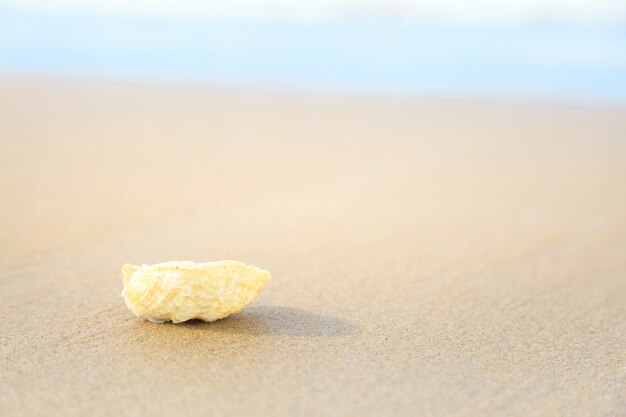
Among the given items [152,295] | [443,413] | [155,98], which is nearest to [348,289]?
[152,295]

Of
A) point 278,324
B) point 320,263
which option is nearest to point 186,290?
point 278,324

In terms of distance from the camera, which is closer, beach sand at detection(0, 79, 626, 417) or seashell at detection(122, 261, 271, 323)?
beach sand at detection(0, 79, 626, 417)

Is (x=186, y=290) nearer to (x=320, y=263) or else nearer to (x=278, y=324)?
(x=278, y=324)

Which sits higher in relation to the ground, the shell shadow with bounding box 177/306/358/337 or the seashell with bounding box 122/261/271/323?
the seashell with bounding box 122/261/271/323

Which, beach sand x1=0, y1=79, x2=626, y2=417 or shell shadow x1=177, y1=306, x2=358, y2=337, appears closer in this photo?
beach sand x1=0, y1=79, x2=626, y2=417

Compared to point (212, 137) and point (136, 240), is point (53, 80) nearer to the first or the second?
point (212, 137)
